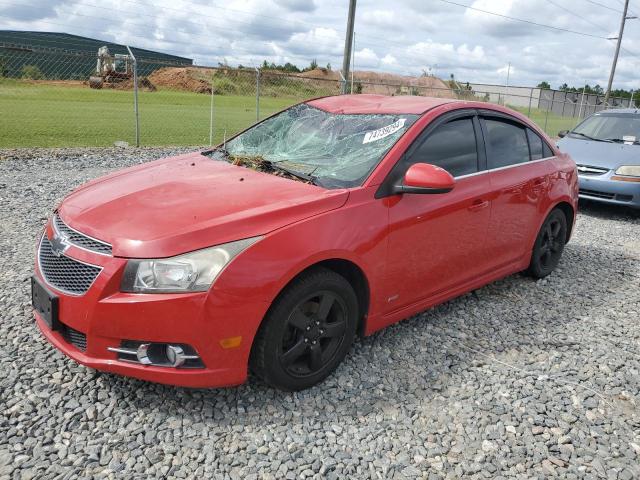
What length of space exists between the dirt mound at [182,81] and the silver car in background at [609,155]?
1237 inches

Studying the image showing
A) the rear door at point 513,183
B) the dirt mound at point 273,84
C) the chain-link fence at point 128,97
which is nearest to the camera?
the rear door at point 513,183

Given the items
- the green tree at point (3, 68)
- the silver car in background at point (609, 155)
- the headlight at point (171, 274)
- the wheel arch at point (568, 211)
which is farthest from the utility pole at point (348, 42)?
the headlight at point (171, 274)

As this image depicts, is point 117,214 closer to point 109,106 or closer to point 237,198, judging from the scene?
point 237,198

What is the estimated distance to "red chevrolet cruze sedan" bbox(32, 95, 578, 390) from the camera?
2518 mm

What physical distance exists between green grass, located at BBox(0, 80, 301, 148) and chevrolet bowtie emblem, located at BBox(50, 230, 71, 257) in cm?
1005

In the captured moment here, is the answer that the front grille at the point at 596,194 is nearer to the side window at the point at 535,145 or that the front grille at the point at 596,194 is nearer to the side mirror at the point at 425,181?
the side window at the point at 535,145

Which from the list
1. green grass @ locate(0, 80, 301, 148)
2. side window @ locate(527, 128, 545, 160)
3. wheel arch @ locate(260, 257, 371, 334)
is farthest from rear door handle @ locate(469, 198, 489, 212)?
green grass @ locate(0, 80, 301, 148)

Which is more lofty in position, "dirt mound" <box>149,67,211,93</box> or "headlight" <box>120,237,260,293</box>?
"dirt mound" <box>149,67,211,93</box>

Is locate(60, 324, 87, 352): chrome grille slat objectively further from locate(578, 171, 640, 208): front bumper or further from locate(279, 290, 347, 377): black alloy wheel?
locate(578, 171, 640, 208): front bumper

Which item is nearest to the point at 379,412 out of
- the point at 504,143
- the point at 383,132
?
the point at 383,132

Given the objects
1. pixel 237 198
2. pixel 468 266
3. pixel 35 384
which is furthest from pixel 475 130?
pixel 35 384

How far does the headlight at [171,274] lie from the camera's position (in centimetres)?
249

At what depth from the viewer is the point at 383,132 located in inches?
139

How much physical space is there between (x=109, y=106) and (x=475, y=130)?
2205 centimetres
